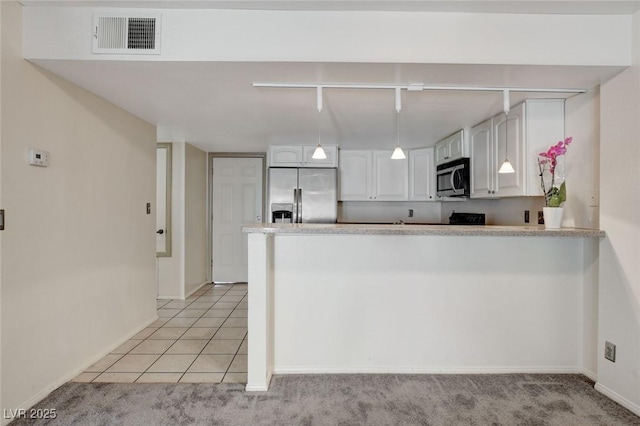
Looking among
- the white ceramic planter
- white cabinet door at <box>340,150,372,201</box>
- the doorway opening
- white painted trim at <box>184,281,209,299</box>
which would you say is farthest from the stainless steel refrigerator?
the white ceramic planter

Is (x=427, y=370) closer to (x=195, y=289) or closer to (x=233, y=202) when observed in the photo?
(x=195, y=289)

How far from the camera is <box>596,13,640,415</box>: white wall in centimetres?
193

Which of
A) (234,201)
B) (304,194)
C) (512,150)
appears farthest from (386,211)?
(512,150)

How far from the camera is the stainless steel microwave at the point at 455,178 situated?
3.48 meters

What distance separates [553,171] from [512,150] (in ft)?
1.49

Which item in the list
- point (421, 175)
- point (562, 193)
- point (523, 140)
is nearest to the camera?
point (562, 193)

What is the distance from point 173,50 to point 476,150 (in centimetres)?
277

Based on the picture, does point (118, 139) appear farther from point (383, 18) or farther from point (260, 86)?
point (383, 18)

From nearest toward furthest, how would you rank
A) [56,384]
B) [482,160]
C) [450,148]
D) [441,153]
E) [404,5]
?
1. [404,5]
2. [56,384]
3. [482,160]
4. [450,148]
5. [441,153]

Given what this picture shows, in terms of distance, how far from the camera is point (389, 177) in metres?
4.69

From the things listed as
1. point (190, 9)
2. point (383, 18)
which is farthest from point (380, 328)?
point (190, 9)

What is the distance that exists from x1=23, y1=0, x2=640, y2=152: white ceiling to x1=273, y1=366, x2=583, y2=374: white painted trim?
6.41 feet

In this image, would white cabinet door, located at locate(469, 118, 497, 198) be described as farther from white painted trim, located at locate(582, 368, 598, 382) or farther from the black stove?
white painted trim, located at locate(582, 368, 598, 382)

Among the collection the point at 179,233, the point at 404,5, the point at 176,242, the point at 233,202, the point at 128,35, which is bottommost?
the point at 176,242
